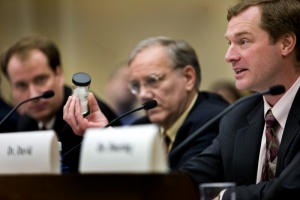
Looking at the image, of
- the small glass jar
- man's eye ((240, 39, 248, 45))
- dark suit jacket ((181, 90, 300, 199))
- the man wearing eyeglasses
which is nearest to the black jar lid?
the small glass jar

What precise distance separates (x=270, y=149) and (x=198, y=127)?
91cm

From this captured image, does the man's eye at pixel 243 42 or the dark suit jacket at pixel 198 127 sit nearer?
the man's eye at pixel 243 42

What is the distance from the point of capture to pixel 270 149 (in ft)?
10.9

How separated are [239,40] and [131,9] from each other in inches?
221

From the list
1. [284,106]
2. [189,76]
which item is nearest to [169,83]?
[189,76]

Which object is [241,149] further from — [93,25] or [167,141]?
[93,25]

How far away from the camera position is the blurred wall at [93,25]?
354 inches

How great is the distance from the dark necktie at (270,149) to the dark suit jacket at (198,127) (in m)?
0.59

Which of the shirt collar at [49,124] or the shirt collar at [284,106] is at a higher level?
the shirt collar at [284,106]

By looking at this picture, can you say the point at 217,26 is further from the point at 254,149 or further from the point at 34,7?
the point at 254,149

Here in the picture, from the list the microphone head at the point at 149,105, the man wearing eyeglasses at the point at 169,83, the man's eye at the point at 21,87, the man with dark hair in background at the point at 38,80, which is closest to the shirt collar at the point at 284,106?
the microphone head at the point at 149,105

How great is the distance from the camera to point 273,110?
3410mm

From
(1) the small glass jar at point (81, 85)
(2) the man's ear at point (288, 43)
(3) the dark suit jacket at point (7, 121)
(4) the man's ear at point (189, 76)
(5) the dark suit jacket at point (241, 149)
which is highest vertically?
(2) the man's ear at point (288, 43)

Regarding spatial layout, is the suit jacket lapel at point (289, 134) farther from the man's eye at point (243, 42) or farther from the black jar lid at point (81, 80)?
the black jar lid at point (81, 80)
